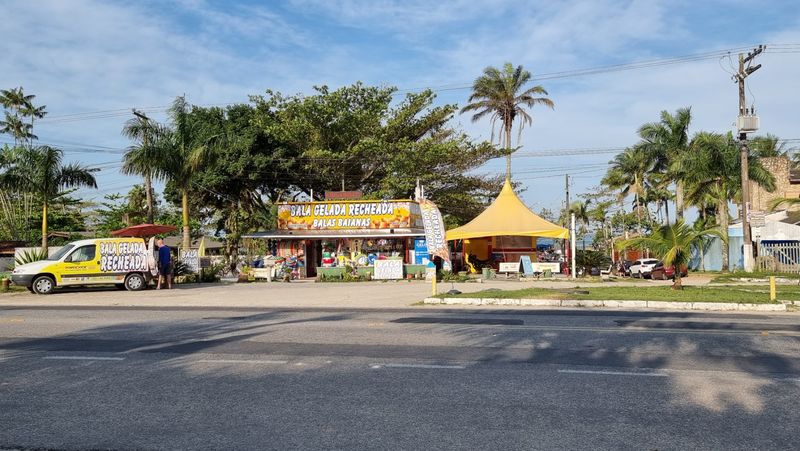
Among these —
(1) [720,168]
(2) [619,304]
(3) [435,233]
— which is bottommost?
(2) [619,304]

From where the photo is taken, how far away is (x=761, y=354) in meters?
9.03

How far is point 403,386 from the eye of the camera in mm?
7207

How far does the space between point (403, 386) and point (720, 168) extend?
118 feet

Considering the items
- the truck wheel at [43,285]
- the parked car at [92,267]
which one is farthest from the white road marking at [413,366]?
the truck wheel at [43,285]

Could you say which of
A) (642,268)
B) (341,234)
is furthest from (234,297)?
(642,268)

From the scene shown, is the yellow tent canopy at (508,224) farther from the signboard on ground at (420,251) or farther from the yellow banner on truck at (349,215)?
the yellow banner on truck at (349,215)

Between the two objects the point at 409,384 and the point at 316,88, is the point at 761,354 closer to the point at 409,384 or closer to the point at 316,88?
the point at 409,384

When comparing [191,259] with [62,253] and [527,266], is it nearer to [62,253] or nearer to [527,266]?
[62,253]

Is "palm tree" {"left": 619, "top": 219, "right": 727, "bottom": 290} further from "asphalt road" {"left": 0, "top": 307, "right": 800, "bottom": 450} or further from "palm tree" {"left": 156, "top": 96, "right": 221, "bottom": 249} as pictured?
"palm tree" {"left": 156, "top": 96, "right": 221, "bottom": 249}

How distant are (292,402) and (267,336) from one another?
465 centimetres

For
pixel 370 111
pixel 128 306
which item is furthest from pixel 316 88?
pixel 128 306

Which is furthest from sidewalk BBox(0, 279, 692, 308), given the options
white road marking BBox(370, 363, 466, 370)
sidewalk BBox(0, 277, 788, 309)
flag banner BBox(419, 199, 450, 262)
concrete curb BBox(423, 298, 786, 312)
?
white road marking BBox(370, 363, 466, 370)

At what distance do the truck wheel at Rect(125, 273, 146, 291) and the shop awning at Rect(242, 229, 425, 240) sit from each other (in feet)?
32.3

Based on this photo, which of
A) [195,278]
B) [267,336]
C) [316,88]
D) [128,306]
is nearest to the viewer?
[267,336]
